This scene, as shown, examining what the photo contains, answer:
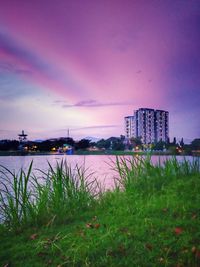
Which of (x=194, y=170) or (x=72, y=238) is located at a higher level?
(x=194, y=170)

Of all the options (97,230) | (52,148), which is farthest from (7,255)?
(52,148)

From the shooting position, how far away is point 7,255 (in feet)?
11.1

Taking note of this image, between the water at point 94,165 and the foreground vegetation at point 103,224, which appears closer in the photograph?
the foreground vegetation at point 103,224

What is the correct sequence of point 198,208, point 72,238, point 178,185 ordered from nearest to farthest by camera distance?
point 72,238 < point 198,208 < point 178,185

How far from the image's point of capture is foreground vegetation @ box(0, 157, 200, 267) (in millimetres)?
3088

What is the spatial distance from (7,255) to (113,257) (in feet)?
4.21

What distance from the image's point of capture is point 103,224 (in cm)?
421

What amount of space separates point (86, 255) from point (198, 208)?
235cm

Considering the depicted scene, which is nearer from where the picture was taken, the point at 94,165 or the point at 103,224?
the point at 103,224

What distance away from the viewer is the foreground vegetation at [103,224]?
309 cm

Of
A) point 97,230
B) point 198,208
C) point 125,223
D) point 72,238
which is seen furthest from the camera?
point 198,208

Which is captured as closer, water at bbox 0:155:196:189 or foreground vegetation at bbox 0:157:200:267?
foreground vegetation at bbox 0:157:200:267

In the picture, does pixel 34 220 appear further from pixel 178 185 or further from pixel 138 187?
pixel 178 185

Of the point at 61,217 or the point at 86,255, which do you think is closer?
the point at 86,255
